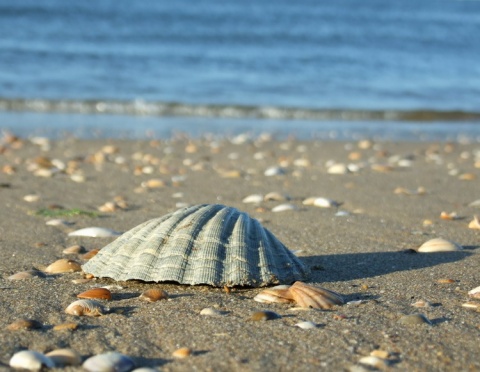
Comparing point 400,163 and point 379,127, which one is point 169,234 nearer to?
point 400,163

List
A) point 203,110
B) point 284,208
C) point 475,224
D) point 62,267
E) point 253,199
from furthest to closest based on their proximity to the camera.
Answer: point 203,110 < point 253,199 < point 284,208 < point 475,224 < point 62,267

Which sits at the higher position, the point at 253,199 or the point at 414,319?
the point at 414,319

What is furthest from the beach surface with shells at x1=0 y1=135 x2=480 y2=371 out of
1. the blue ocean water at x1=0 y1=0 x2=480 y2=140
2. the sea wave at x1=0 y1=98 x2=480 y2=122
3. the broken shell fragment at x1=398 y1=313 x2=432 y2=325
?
the sea wave at x1=0 y1=98 x2=480 y2=122

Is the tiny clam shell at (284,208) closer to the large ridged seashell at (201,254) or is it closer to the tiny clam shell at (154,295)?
the large ridged seashell at (201,254)

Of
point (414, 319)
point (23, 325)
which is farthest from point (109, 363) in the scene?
point (414, 319)

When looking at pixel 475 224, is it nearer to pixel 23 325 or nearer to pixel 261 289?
pixel 261 289

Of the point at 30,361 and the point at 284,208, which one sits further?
the point at 284,208
